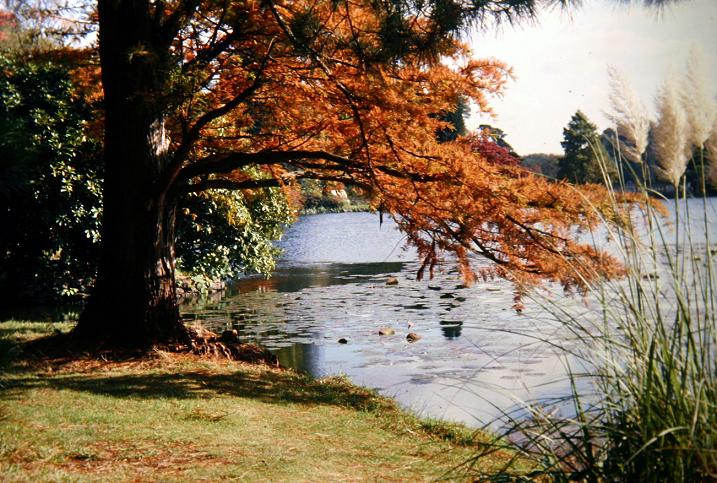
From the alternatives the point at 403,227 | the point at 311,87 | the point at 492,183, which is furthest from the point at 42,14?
the point at 492,183

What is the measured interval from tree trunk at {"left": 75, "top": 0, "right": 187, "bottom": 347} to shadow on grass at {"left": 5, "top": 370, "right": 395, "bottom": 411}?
1218mm

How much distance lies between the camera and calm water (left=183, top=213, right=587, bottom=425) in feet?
26.8

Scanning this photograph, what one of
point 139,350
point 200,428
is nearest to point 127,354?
point 139,350

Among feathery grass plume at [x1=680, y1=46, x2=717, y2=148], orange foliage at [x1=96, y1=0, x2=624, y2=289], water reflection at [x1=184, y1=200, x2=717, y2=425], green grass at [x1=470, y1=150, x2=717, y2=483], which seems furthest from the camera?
water reflection at [x1=184, y1=200, x2=717, y2=425]

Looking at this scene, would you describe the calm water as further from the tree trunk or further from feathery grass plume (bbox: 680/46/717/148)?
the tree trunk

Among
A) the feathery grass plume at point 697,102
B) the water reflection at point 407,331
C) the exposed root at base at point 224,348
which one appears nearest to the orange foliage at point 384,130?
the water reflection at point 407,331

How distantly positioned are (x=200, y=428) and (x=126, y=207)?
12.6ft

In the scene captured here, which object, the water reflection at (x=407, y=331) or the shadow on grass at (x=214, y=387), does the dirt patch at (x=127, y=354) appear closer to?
the shadow on grass at (x=214, y=387)

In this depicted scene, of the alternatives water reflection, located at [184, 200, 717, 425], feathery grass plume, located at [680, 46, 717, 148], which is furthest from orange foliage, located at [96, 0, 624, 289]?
feathery grass plume, located at [680, 46, 717, 148]

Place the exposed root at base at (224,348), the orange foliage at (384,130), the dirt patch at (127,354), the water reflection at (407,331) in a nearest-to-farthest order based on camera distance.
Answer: the orange foliage at (384,130) → the dirt patch at (127,354) → the water reflection at (407,331) → the exposed root at base at (224,348)

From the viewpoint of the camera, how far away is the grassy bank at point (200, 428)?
4.12 metres

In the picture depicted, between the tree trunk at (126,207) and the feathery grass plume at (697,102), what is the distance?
6.52m

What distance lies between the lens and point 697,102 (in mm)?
2793

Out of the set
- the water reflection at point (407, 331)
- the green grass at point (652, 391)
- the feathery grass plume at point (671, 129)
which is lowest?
the water reflection at point (407, 331)
